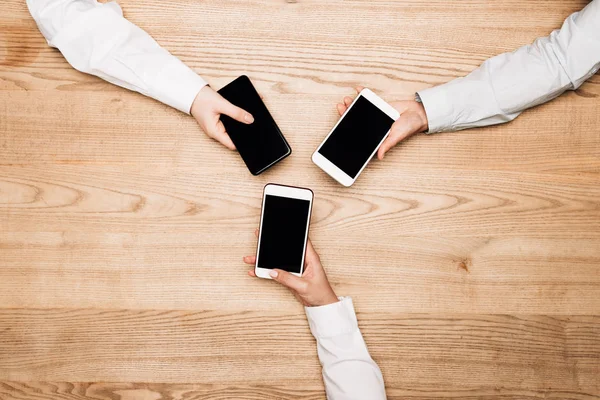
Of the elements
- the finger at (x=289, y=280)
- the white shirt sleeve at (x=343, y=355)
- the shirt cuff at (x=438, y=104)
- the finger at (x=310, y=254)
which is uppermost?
the shirt cuff at (x=438, y=104)

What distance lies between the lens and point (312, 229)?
999 millimetres

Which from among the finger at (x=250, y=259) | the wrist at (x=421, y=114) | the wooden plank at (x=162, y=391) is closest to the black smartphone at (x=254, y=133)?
the finger at (x=250, y=259)

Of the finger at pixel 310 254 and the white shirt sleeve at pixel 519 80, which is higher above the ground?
the white shirt sleeve at pixel 519 80

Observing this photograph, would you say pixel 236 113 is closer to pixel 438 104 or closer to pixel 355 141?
pixel 355 141

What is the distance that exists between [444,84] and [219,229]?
21.6 inches

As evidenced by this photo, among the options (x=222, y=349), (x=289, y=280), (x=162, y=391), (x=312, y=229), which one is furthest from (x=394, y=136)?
(x=162, y=391)

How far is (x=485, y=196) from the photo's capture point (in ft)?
3.31

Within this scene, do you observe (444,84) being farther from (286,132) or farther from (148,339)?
(148,339)

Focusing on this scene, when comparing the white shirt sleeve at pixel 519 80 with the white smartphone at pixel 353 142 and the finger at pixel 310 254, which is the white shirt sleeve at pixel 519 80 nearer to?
the white smartphone at pixel 353 142

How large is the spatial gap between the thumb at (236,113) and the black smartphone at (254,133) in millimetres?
16

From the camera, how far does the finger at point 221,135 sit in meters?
0.97

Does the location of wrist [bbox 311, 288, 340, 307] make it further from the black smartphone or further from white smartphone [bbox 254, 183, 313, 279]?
the black smartphone

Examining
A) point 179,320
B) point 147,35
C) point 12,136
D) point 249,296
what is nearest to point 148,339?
point 179,320

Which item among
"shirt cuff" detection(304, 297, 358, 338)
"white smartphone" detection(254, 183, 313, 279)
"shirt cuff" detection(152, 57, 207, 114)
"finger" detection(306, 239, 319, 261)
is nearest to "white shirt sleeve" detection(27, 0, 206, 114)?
"shirt cuff" detection(152, 57, 207, 114)
